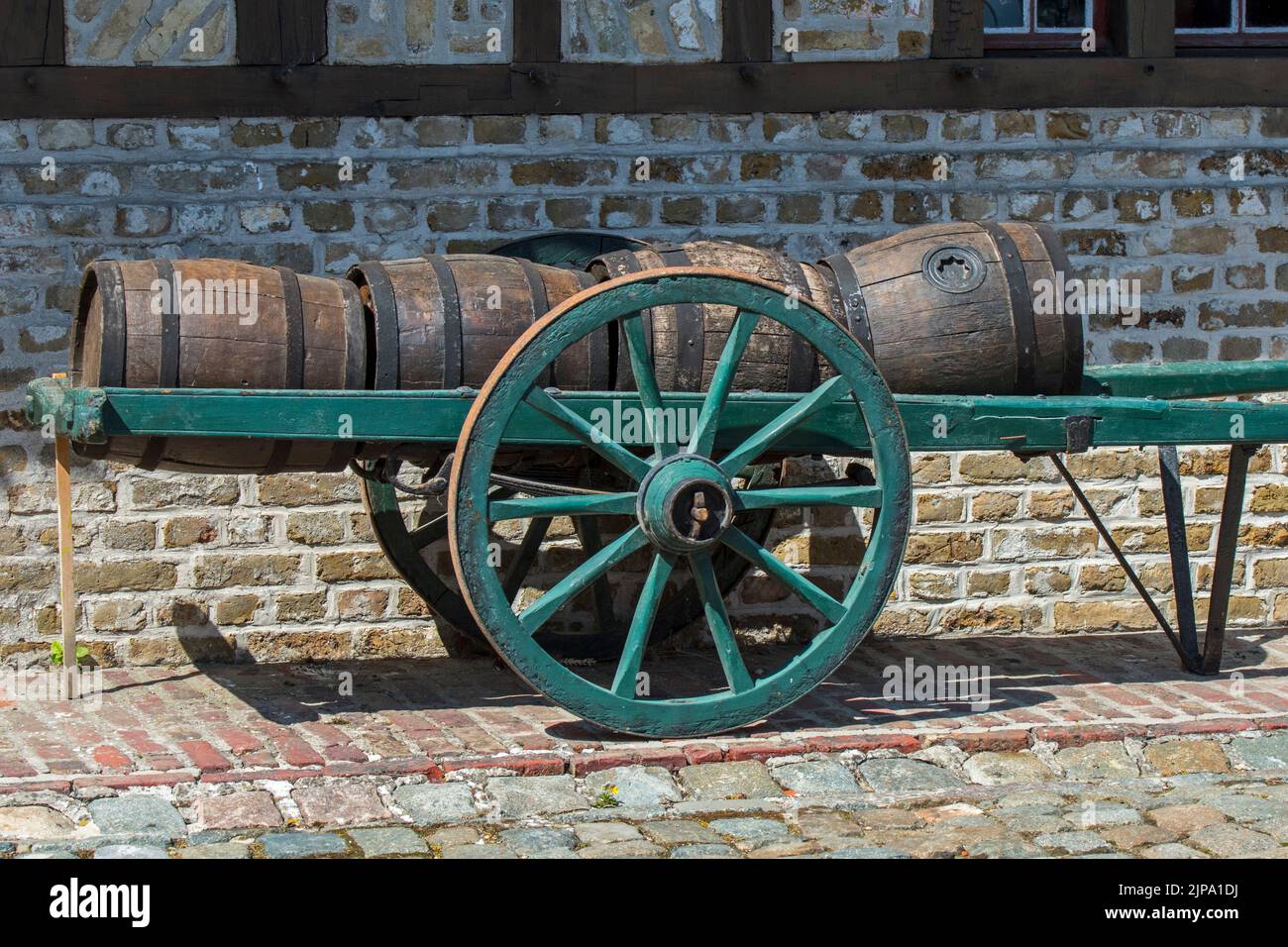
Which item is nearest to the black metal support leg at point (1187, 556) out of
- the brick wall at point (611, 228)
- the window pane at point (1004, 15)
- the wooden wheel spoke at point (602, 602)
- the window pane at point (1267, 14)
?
the brick wall at point (611, 228)

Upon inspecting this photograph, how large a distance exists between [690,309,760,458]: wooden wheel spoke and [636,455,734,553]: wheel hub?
6 cm

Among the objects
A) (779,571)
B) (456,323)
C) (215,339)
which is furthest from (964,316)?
(215,339)

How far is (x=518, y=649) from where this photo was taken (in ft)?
16.1

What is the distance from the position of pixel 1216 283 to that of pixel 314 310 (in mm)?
3521

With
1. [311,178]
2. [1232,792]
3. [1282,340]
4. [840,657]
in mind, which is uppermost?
[311,178]

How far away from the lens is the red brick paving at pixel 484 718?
16.2 feet

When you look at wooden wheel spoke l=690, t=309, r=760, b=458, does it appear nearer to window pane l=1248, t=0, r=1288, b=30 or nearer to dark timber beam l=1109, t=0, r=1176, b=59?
dark timber beam l=1109, t=0, r=1176, b=59

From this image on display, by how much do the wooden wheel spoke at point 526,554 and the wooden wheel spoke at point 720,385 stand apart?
1277 millimetres

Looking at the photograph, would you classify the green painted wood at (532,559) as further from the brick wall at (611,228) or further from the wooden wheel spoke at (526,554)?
the brick wall at (611,228)

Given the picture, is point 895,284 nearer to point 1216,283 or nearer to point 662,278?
point 662,278

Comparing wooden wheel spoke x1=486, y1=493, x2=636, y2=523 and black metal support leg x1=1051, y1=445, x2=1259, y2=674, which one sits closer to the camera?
wooden wheel spoke x1=486, y1=493, x2=636, y2=523

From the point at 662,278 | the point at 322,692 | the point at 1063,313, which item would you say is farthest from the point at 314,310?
the point at 1063,313

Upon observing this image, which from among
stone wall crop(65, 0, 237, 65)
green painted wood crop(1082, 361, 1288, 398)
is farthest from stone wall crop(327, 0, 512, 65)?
green painted wood crop(1082, 361, 1288, 398)

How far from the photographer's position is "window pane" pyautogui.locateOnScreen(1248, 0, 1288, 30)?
6.93 metres
